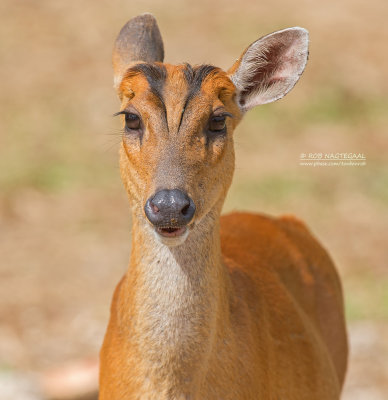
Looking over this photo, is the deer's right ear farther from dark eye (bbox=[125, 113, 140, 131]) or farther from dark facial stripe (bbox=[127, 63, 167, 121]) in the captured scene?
dark eye (bbox=[125, 113, 140, 131])

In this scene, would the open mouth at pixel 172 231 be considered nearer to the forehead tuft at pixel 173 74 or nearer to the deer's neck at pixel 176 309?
the deer's neck at pixel 176 309

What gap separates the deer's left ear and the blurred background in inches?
130

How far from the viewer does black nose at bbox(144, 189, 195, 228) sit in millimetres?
3475

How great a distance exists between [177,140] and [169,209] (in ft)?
1.50

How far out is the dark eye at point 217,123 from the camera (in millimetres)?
3961

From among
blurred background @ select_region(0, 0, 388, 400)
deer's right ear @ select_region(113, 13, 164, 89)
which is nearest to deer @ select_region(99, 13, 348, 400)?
deer's right ear @ select_region(113, 13, 164, 89)

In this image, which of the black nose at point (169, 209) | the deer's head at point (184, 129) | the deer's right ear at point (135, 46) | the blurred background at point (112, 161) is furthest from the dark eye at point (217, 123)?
the blurred background at point (112, 161)

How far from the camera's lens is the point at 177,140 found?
3.80 meters

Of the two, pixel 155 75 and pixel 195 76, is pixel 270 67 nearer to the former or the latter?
pixel 195 76

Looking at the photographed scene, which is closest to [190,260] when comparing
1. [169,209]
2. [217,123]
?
[169,209]

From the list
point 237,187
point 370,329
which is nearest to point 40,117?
point 237,187

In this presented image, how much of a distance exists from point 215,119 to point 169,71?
0.33 meters

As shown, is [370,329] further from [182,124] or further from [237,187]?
[182,124]

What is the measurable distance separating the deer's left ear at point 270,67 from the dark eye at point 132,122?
67cm
